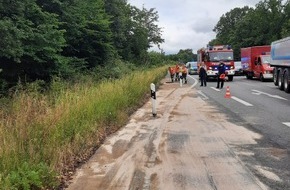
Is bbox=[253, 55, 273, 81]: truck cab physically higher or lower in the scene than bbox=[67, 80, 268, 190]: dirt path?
higher

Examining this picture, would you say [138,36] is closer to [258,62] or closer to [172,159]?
[258,62]

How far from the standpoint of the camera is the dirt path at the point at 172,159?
5753 mm

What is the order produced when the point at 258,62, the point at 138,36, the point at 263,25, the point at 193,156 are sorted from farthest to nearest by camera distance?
the point at 263,25, the point at 138,36, the point at 258,62, the point at 193,156

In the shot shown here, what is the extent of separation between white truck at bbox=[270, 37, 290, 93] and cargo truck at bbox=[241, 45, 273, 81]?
6.96 meters

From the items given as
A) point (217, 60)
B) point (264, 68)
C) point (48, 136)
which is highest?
point (217, 60)

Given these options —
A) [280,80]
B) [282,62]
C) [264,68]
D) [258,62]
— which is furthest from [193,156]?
A: [258,62]

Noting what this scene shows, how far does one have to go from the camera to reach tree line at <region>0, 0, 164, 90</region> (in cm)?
1501

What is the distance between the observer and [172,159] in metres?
7.16

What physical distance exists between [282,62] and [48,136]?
757 inches

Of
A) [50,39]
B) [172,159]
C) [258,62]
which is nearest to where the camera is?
[172,159]

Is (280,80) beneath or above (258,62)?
beneath

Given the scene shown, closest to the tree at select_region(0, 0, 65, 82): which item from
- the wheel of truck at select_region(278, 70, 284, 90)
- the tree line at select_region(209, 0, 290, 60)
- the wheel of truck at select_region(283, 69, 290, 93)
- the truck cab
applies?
the wheel of truck at select_region(283, 69, 290, 93)

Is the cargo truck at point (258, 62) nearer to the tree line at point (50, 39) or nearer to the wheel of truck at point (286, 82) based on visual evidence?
the wheel of truck at point (286, 82)

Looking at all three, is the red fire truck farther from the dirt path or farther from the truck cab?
the dirt path
